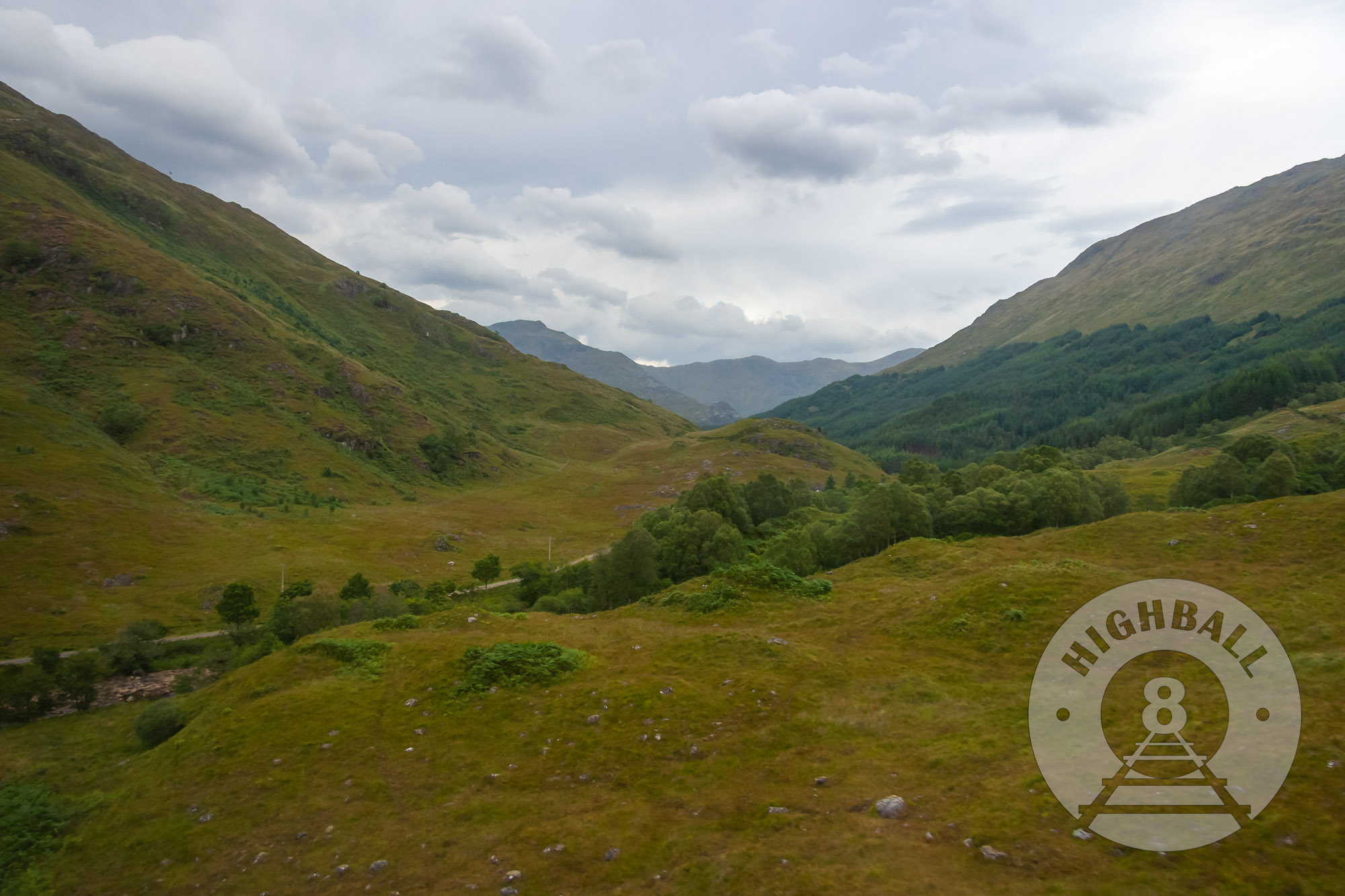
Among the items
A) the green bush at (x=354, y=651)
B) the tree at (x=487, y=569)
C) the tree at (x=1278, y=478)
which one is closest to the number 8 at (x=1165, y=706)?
the green bush at (x=354, y=651)

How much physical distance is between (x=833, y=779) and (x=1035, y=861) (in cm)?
698

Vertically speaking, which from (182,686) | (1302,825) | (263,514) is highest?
(1302,825)

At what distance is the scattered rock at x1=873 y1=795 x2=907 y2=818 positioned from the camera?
18.0 metres

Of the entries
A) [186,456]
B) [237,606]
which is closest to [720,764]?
[237,606]

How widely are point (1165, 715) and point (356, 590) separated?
7359 cm

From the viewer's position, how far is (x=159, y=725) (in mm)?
36594

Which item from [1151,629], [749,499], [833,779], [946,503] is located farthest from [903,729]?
[749,499]

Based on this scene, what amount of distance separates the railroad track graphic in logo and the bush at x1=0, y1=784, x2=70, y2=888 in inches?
1583

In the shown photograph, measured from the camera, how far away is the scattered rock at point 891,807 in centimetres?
1805

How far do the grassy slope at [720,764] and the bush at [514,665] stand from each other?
114 centimetres

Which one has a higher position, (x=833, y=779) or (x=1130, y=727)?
(x=1130, y=727)

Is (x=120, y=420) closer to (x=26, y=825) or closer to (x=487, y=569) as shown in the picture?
(x=487, y=569)

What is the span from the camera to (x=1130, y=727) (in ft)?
66.7

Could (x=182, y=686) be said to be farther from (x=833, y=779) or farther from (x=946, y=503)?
(x=946, y=503)
